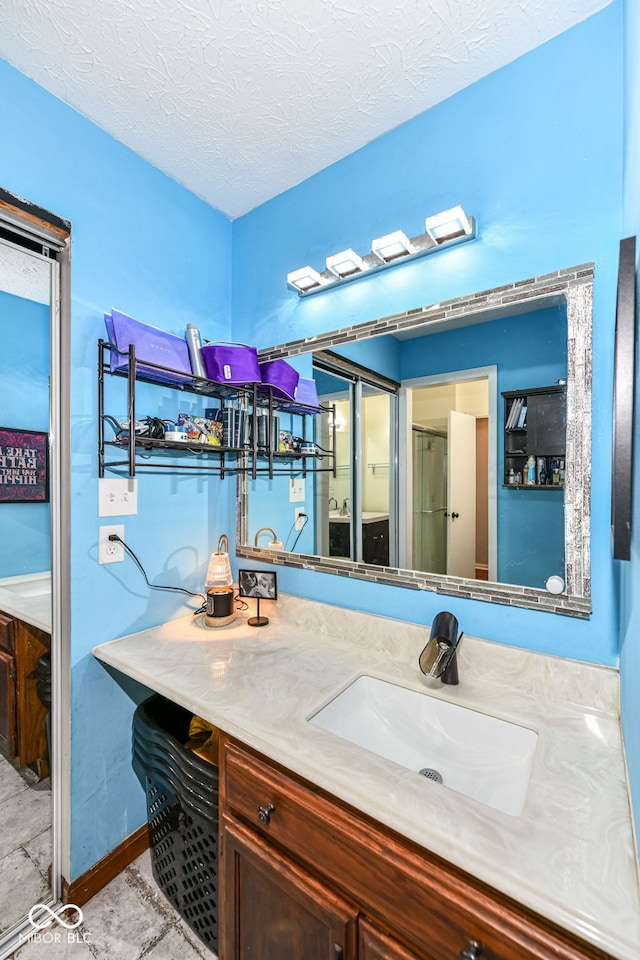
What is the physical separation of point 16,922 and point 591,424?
219cm

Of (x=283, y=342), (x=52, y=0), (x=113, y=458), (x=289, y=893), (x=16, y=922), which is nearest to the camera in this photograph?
(x=289, y=893)

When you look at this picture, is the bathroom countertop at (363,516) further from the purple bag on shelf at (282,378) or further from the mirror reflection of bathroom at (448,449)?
the purple bag on shelf at (282,378)

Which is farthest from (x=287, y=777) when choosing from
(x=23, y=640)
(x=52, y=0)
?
(x=52, y=0)

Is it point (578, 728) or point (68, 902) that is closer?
point (578, 728)

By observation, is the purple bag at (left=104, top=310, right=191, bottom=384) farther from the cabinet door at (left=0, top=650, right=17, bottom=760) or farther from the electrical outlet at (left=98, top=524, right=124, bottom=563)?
the cabinet door at (left=0, top=650, right=17, bottom=760)

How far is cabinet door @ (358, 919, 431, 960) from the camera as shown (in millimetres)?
708

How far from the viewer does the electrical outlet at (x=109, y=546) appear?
142cm

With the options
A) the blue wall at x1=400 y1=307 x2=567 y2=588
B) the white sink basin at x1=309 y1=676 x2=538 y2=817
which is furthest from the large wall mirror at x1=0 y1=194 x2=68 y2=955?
the blue wall at x1=400 y1=307 x2=567 y2=588

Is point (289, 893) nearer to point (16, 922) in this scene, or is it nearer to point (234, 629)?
point (234, 629)

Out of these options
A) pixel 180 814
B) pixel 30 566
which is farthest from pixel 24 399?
pixel 180 814

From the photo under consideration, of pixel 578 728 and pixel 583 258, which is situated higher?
pixel 583 258

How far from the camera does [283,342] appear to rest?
168 centimetres

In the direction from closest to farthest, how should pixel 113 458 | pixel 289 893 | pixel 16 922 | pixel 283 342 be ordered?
pixel 289 893
pixel 16 922
pixel 113 458
pixel 283 342

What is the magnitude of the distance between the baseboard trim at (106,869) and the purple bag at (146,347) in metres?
1.68
